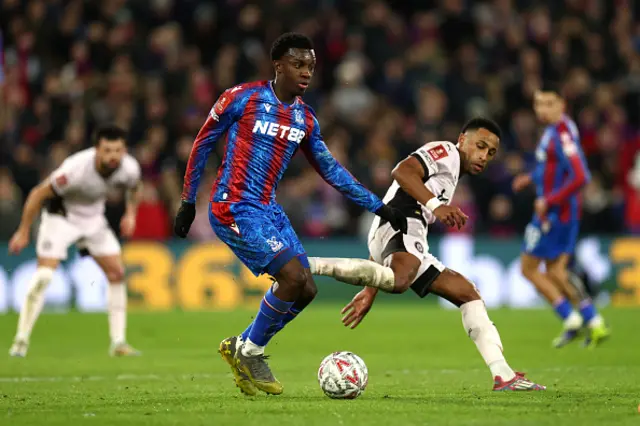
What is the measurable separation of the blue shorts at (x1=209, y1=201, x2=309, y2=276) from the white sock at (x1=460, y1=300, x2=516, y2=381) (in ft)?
3.99

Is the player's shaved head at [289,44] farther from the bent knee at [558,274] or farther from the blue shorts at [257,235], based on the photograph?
the bent knee at [558,274]

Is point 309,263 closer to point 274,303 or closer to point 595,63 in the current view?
point 274,303

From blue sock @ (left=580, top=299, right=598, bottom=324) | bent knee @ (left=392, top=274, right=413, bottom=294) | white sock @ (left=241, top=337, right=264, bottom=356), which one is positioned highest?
bent knee @ (left=392, top=274, right=413, bottom=294)

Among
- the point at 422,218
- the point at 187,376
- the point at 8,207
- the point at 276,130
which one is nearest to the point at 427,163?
the point at 422,218

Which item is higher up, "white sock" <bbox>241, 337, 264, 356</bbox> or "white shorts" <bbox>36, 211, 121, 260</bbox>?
"white shorts" <bbox>36, 211, 121, 260</bbox>

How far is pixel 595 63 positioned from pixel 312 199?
21.5 feet

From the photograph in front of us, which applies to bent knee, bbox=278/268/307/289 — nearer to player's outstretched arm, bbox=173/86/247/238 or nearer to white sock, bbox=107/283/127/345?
player's outstretched arm, bbox=173/86/247/238

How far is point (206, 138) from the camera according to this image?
816 cm

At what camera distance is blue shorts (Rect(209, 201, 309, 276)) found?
804cm

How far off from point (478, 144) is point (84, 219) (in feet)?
17.5

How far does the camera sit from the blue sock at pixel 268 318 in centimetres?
812

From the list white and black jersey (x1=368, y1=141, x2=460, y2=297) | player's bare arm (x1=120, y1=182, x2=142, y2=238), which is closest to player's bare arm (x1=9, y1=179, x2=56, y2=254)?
player's bare arm (x1=120, y1=182, x2=142, y2=238)

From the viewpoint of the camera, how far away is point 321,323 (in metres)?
16.4

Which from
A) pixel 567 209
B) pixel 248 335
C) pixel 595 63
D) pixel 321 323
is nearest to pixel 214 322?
pixel 321 323
